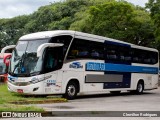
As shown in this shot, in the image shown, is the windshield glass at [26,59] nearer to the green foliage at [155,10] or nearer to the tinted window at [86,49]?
the tinted window at [86,49]

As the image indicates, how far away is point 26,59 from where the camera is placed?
18.2 m

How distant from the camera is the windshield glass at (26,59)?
58.6 ft

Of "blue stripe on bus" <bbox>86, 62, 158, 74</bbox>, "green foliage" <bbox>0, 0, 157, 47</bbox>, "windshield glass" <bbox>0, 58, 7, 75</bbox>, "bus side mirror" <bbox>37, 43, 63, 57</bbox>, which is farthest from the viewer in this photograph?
"green foliage" <bbox>0, 0, 157, 47</bbox>

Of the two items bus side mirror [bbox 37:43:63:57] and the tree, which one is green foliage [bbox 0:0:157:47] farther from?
bus side mirror [bbox 37:43:63:57]

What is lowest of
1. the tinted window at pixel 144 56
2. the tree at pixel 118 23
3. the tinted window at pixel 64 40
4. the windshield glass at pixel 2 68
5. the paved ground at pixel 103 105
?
the paved ground at pixel 103 105

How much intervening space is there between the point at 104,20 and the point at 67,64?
72.9ft

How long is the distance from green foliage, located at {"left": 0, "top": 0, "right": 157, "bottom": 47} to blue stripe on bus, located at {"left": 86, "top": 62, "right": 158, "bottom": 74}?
26.6ft

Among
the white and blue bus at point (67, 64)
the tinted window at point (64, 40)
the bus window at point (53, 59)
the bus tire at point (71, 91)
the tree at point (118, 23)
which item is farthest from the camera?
the tree at point (118, 23)

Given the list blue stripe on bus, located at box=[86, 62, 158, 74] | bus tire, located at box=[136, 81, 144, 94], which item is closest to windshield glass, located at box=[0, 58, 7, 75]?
bus tire, located at box=[136, 81, 144, 94]

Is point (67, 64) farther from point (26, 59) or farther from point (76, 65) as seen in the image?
point (26, 59)

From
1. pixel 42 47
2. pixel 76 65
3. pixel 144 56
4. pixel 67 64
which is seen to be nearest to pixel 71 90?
pixel 76 65

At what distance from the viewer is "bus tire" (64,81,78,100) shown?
63.1 feet

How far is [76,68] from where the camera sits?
775 inches

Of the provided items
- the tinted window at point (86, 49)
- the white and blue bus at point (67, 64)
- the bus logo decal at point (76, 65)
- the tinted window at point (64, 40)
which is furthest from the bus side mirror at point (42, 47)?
the bus logo decal at point (76, 65)
